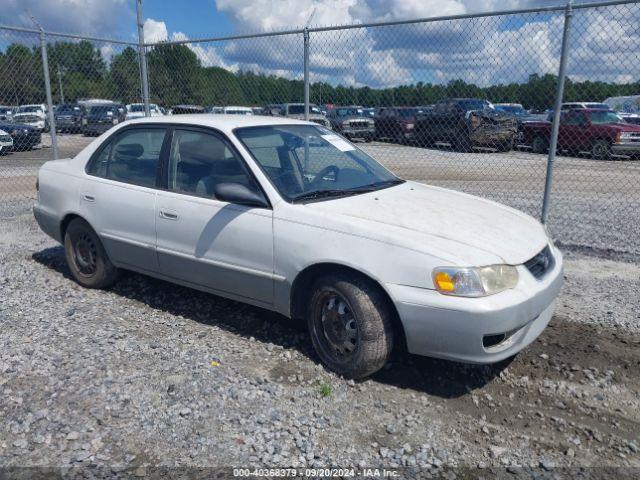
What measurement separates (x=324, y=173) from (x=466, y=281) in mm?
1586

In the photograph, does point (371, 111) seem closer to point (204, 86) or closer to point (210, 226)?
point (204, 86)

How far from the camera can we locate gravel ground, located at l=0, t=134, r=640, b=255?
7.55 m

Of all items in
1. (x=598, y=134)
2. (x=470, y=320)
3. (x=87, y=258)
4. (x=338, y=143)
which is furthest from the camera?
(x=598, y=134)

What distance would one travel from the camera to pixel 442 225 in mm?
3533

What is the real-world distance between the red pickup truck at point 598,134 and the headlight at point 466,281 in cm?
1360

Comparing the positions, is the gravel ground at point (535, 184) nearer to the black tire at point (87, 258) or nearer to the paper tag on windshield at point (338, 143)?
the paper tag on windshield at point (338, 143)

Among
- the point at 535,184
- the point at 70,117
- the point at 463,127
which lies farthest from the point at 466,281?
the point at 70,117

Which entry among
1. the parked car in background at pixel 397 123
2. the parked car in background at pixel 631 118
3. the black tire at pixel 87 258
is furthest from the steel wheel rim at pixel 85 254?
the parked car in background at pixel 631 118

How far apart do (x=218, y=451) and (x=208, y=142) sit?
7.78ft

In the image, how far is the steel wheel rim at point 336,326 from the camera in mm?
3547

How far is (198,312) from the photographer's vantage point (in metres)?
4.75

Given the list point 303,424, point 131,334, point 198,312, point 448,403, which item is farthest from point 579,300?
point 131,334

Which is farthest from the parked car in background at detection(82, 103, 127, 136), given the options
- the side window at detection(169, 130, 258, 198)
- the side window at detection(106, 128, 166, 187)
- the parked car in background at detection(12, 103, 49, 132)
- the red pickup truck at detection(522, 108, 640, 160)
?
the side window at detection(169, 130, 258, 198)

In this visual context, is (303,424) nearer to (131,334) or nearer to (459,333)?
(459,333)
